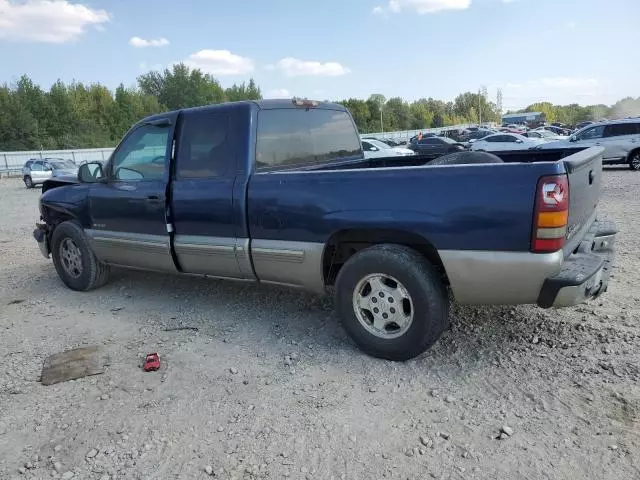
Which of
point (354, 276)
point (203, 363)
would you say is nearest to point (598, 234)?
point (354, 276)

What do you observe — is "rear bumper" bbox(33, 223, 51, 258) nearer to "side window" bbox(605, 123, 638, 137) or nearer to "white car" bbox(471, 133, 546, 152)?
Answer: "side window" bbox(605, 123, 638, 137)

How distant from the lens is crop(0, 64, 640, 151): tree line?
58.0m

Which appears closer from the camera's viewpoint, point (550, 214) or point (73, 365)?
point (550, 214)

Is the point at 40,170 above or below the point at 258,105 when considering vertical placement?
below

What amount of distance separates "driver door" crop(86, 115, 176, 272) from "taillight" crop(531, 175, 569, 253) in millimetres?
3196

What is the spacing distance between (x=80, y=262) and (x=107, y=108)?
72465mm

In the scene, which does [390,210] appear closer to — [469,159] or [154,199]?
[469,159]

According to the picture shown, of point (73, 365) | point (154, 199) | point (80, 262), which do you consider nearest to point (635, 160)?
point (154, 199)

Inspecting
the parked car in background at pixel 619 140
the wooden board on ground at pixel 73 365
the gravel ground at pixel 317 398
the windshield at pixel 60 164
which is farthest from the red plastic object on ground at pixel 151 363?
the windshield at pixel 60 164

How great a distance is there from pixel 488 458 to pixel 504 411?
1.56 feet

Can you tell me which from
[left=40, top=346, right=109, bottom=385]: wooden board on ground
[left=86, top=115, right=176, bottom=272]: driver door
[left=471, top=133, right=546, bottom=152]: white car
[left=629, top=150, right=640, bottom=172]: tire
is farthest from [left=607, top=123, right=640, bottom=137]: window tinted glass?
[left=40, top=346, right=109, bottom=385]: wooden board on ground

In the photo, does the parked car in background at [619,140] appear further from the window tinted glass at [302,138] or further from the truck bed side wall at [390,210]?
the truck bed side wall at [390,210]

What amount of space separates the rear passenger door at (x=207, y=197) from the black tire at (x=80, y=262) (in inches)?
60.0

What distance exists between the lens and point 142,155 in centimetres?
497
